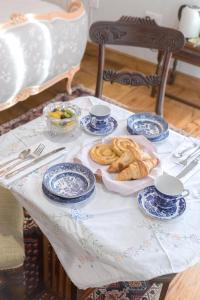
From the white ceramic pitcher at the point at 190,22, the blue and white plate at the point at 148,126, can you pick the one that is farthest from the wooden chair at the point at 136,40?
the white ceramic pitcher at the point at 190,22

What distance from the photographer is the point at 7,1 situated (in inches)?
108

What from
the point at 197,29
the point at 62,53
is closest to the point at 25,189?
the point at 62,53

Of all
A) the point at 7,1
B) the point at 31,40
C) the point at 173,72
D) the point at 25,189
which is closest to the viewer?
the point at 25,189

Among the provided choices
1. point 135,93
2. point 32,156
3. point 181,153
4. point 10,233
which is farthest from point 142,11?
point 10,233

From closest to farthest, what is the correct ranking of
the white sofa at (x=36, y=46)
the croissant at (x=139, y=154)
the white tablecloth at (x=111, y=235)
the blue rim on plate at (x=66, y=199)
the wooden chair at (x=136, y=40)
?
the white tablecloth at (x=111, y=235), the blue rim on plate at (x=66, y=199), the croissant at (x=139, y=154), the wooden chair at (x=136, y=40), the white sofa at (x=36, y=46)

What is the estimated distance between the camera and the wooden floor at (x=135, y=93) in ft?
8.45

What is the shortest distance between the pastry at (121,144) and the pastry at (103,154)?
0.01 m

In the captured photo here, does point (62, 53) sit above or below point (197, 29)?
below

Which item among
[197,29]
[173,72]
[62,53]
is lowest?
[173,72]

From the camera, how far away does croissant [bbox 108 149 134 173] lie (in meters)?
1.11

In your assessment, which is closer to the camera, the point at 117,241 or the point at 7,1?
the point at 117,241

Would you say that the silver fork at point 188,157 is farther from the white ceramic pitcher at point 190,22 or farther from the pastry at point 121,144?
the white ceramic pitcher at point 190,22

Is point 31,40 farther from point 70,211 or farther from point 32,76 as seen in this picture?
point 70,211

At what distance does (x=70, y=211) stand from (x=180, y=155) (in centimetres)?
40
